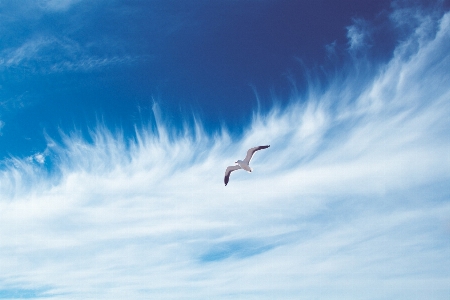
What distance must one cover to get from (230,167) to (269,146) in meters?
12.1

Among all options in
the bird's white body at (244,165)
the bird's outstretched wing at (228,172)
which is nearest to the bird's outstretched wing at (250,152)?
the bird's white body at (244,165)

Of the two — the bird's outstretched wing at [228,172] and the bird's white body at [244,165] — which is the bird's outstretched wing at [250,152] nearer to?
the bird's white body at [244,165]

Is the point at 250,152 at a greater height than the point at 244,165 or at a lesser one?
greater

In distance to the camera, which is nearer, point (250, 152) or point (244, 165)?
point (244, 165)

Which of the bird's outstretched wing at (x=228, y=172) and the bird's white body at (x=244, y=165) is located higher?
the bird's outstretched wing at (x=228, y=172)

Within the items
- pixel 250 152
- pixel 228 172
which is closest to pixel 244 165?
pixel 250 152

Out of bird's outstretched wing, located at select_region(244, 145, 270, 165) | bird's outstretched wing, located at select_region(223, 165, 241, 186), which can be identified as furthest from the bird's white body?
bird's outstretched wing, located at select_region(223, 165, 241, 186)

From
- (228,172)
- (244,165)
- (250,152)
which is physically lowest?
(244,165)

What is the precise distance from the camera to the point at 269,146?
81.2 m

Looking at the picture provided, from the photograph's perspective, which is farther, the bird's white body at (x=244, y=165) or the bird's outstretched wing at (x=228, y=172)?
the bird's outstretched wing at (x=228, y=172)

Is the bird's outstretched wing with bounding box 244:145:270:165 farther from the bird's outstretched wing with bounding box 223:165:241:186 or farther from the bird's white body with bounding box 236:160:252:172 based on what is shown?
the bird's outstretched wing with bounding box 223:165:241:186

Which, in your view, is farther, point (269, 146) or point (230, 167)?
point (230, 167)

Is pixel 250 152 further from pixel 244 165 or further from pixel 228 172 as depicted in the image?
pixel 228 172

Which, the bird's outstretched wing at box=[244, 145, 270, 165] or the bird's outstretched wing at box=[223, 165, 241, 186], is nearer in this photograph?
the bird's outstretched wing at box=[244, 145, 270, 165]
